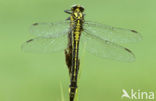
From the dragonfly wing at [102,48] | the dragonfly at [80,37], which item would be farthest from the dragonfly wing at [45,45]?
the dragonfly wing at [102,48]

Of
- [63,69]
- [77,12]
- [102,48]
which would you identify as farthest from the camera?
[63,69]

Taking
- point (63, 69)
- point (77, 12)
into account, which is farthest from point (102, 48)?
point (63, 69)

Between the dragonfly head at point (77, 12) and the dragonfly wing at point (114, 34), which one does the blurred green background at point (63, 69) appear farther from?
the dragonfly head at point (77, 12)

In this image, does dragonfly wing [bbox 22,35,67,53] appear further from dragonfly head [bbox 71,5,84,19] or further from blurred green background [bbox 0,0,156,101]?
blurred green background [bbox 0,0,156,101]

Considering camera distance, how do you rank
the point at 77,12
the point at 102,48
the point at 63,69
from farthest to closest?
the point at 63,69, the point at 102,48, the point at 77,12

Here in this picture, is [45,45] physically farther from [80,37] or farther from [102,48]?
[102,48]

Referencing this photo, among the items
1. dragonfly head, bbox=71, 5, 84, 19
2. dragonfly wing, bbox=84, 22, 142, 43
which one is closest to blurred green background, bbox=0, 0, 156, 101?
dragonfly wing, bbox=84, 22, 142, 43
